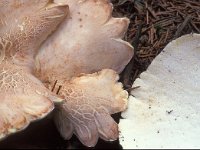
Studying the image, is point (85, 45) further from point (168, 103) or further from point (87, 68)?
point (168, 103)

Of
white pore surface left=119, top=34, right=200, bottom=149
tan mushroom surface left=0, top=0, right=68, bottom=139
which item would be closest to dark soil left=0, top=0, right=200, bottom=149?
white pore surface left=119, top=34, right=200, bottom=149

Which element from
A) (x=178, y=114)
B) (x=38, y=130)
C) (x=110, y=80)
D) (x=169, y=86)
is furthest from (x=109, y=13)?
(x=38, y=130)

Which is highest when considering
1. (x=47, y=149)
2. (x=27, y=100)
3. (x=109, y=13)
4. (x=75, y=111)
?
(x=109, y=13)

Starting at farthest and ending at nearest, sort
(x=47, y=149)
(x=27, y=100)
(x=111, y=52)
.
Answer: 1. (x=47, y=149)
2. (x=111, y=52)
3. (x=27, y=100)

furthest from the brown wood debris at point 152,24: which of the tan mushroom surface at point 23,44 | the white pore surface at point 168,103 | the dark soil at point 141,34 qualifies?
the tan mushroom surface at point 23,44

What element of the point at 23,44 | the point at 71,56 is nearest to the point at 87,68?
the point at 71,56

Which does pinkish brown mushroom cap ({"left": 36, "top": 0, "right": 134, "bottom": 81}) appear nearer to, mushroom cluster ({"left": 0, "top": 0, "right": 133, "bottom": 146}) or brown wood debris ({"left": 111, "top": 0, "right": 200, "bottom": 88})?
mushroom cluster ({"left": 0, "top": 0, "right": 133, "bottom": 146})

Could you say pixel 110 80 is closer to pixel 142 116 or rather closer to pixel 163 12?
pixel 142 116

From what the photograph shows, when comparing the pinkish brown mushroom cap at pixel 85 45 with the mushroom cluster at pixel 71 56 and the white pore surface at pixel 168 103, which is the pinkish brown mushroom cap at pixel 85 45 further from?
the white pore surface at pixel 168 103
